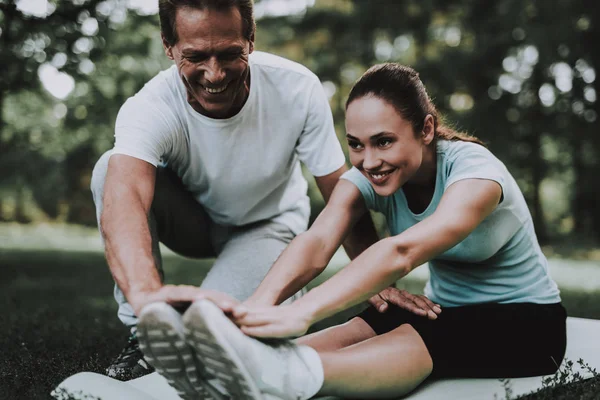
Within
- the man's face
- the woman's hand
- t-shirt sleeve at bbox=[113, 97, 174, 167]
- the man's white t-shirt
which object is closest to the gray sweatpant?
the man's white t-shirt

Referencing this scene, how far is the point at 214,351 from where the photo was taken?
1.58 meters

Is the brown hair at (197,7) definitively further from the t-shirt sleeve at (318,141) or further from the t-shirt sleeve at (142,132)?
the t-shirt sleeve at (318,141)

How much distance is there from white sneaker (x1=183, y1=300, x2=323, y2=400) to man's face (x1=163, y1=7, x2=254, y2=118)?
46.0 inches

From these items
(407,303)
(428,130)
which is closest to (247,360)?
(407,303)

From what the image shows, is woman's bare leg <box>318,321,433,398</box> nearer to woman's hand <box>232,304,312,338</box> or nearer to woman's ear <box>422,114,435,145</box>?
woman's hand <box>232,304,312,338</box>

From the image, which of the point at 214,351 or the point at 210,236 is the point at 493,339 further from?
the point at 210,236

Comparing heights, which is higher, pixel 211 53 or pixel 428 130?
pixel 211 53

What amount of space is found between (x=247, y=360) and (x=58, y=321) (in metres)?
2.34

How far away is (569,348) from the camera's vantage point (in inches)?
101

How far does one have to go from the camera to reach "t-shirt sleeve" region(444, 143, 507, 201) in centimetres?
210

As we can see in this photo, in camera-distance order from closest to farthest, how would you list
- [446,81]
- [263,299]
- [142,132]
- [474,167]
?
1. [263,299]
2. [474,167]
3. [142,132]
4. [446,81]

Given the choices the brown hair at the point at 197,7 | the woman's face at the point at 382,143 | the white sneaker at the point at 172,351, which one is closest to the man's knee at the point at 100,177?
the brown hair at the point at 197,7

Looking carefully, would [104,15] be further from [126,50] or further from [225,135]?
[225,135]

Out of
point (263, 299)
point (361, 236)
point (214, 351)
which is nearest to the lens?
point (214, 351)
